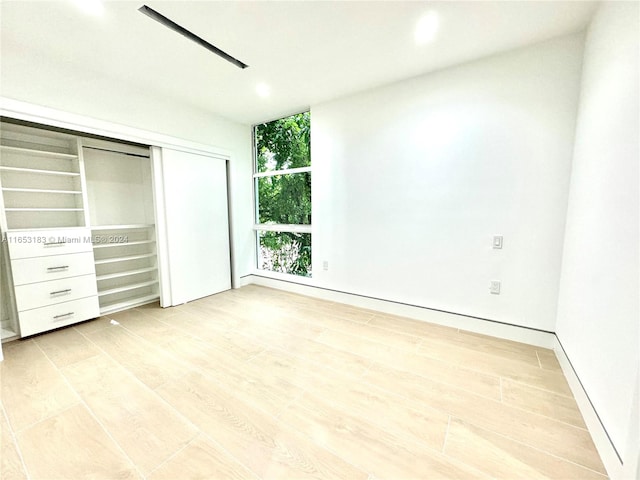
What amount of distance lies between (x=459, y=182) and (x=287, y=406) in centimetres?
236

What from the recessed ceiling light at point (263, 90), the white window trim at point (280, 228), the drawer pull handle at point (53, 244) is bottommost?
the drawer pull handle at point (53, 244)

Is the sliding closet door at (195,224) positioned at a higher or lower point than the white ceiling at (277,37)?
lower

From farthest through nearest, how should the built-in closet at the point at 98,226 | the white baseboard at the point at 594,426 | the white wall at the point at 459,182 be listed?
A: the built-in closet at the point at 98,226
the white wall at the point at 459,182
the white baseboard at the point at 594,426

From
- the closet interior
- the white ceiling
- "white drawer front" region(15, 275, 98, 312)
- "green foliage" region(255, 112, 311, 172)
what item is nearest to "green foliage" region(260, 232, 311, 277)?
"green foliage" region(255, 112, 311, 172)

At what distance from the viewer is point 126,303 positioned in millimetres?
3078

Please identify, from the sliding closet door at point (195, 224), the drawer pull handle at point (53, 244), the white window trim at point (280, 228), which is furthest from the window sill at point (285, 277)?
the drawer pull handle at point (53, 244)

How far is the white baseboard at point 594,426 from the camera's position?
→ 1.07 meters

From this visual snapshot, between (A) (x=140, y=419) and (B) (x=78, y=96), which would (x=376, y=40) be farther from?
(A) (x=140, y=419)

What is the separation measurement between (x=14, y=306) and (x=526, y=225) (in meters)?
4.57

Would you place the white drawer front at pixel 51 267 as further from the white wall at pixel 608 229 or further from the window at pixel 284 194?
the white wall at pixel 608 229

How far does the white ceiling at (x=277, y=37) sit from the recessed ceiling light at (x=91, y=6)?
3cm

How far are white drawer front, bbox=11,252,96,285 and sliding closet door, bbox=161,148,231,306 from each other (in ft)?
2.46

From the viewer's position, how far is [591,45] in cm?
174

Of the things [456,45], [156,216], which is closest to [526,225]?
[456,45]
